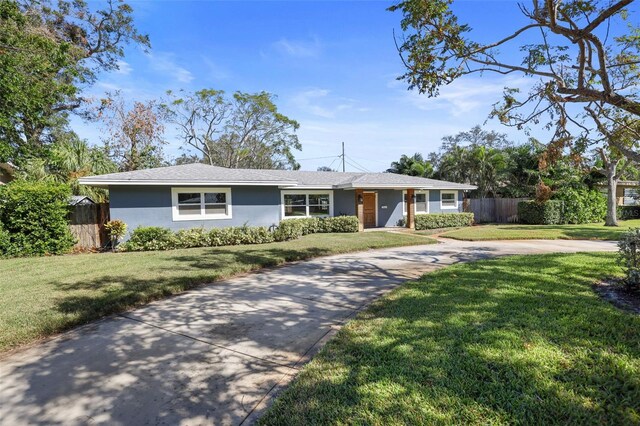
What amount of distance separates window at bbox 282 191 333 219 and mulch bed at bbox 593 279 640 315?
1409 cm

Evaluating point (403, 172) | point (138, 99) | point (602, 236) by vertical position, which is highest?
point (138, 99)

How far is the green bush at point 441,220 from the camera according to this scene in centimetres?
1925

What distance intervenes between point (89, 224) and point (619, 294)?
1553cm

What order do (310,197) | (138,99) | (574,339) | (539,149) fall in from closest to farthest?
(574,339) < (310,197) < (539,149) < (138,99)

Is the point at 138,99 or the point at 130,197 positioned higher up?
the point at 138,99

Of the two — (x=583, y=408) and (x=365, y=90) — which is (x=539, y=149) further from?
(x=583, y=408)

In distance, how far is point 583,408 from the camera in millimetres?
2525

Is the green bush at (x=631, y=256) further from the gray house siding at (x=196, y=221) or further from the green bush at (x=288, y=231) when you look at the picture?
the gray house siding at (x=196, y=221)

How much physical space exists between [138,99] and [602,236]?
3131cm

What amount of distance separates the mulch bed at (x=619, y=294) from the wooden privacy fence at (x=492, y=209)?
1923 centimetres

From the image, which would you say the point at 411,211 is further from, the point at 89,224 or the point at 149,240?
the point at 89,224

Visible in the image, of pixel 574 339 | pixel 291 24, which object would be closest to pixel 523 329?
pixel 574 339

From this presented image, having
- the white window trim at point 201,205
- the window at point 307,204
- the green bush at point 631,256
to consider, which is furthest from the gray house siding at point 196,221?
the green bush at point 631,256

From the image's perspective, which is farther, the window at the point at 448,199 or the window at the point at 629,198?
the window at the point at 629,198
